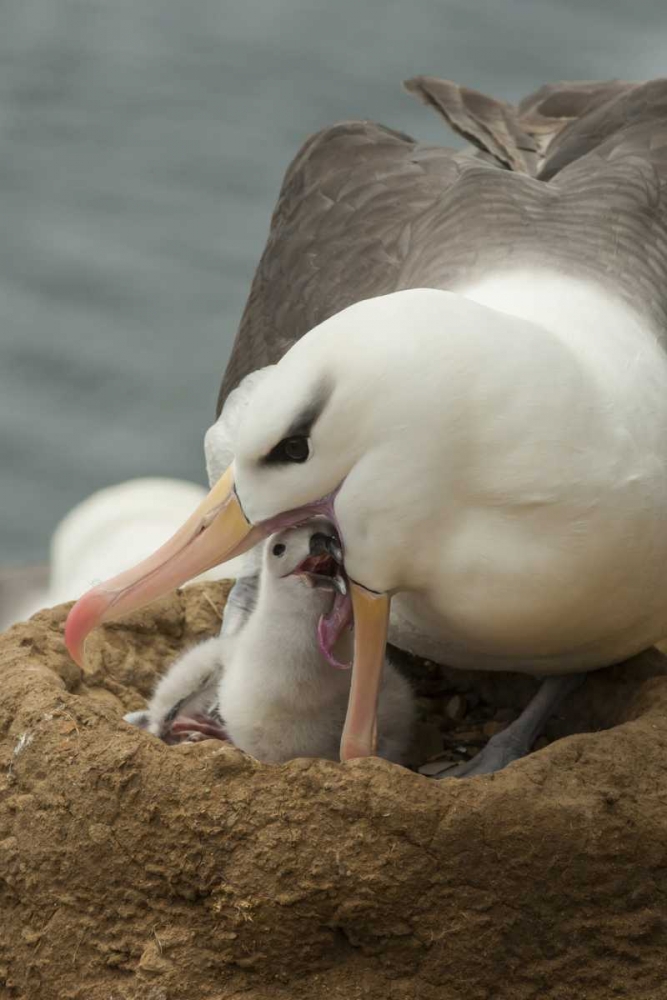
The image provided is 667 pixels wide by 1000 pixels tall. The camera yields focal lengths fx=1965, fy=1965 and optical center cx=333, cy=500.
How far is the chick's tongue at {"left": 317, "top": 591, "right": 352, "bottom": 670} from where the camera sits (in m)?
3.70

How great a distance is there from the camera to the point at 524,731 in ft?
13.2

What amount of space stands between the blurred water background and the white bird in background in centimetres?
391

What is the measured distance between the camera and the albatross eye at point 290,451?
10.9 ft

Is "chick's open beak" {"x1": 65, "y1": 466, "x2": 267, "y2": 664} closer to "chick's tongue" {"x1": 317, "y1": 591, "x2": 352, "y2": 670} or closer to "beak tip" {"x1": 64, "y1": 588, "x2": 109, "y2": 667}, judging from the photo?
"beak tip" {"x1": 64, "y1": 588, "x2": 109, "y2": 667}

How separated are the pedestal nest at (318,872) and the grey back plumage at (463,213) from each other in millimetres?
1088

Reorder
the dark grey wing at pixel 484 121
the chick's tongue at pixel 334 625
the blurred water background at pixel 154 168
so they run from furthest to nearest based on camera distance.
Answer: the blurred water background at pixel 154 168
the dark grey wing at pixel 484 121
the chick's tongue at pixel 334 625

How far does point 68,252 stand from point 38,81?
0.68 meters

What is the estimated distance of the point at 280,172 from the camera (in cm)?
789

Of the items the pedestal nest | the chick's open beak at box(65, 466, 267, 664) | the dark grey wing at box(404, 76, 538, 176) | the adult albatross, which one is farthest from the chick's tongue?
the dark grey wing at box(404, 76, 538, 176)

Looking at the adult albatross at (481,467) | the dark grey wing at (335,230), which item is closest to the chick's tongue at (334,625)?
the adult albatross at (481,467)

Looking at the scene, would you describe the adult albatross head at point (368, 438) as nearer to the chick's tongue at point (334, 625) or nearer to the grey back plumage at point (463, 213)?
the chick's tongue at point (334, 625)

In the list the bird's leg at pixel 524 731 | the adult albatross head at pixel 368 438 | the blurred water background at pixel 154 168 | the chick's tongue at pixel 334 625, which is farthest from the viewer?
the blurred water background at pixel 154 168

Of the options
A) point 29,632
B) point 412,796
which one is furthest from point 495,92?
point 412,796

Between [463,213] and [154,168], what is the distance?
→ 146 inches
